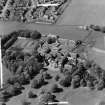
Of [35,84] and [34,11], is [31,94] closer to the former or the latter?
[35,84]

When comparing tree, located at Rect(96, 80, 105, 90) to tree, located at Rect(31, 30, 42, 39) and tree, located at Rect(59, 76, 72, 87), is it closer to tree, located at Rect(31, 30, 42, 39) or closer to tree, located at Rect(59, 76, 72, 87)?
tree, located at Rect(59, 76, 72, 87)

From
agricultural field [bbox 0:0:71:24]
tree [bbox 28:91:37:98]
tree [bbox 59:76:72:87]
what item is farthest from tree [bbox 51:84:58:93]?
agricultural field [bbox 0:0:71:24]

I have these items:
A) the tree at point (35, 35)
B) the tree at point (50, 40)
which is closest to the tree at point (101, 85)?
the tree at point (50, 40)

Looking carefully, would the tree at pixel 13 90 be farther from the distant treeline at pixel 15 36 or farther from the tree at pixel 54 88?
the distant treeline at pixel 15 36

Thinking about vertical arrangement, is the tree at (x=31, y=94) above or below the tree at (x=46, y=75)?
below

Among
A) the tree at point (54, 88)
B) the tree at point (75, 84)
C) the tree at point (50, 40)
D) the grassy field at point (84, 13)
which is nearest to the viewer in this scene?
the tree at point (54, 88)

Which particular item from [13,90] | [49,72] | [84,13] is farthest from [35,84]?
[84,13]

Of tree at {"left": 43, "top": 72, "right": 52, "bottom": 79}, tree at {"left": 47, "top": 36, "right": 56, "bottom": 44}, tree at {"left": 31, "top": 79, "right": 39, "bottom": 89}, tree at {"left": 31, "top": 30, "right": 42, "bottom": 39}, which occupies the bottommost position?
tree at {"left": 31, "top": 79, "right": 39, "bottom": 89}

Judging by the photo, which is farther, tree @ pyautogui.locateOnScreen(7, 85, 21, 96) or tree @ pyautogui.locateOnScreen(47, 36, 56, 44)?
tree @ pyautogui.locateOnScreen(47, 36, 56, 44)

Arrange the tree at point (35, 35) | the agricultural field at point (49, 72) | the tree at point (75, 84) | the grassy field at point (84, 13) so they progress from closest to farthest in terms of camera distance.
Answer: the agricultural field at point (49, 72) < the tree at point (75, 84) < the tree at point (35, 35) < the grassy field at point (84, 13)
